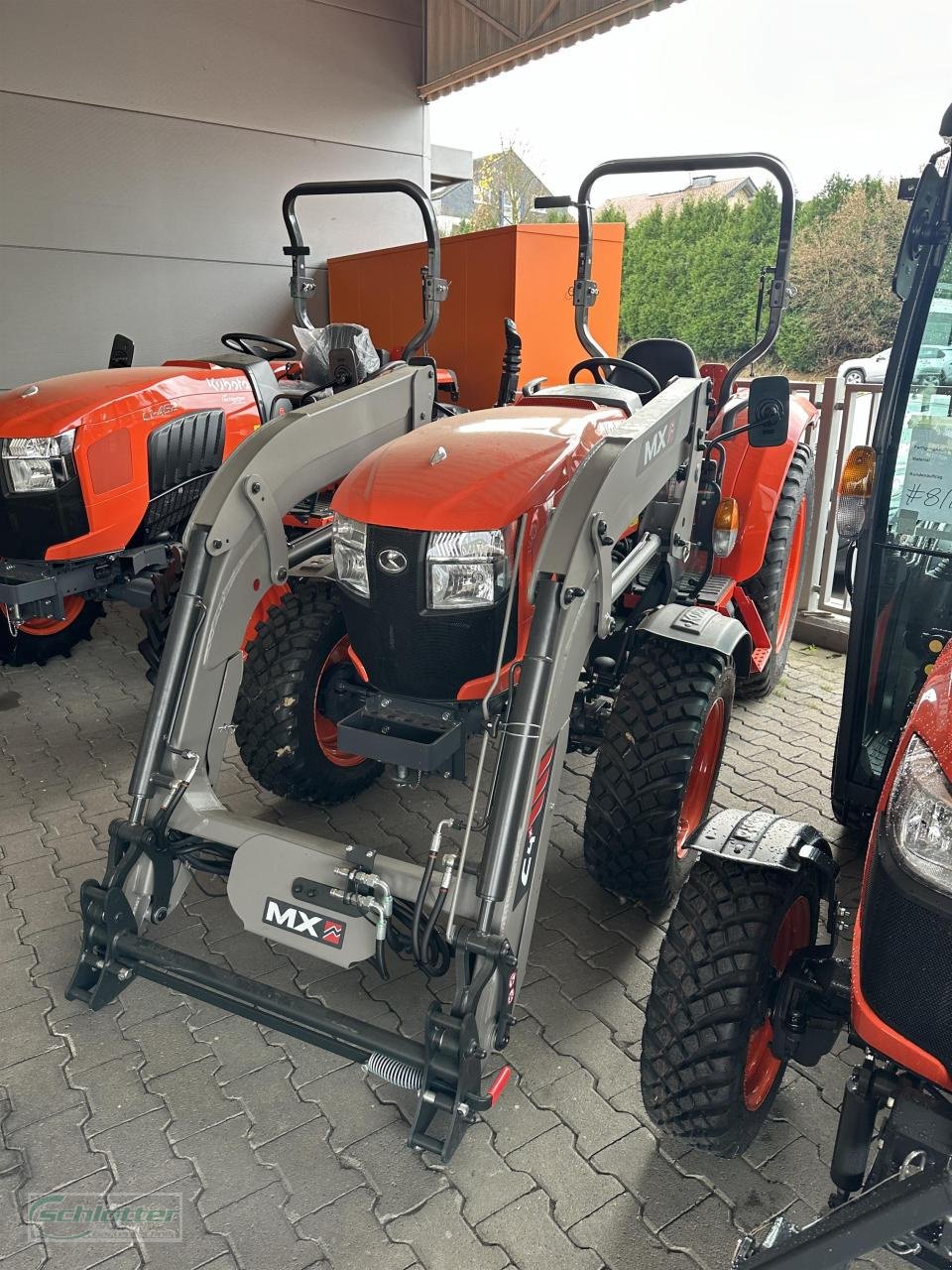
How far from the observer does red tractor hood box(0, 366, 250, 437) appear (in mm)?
→ 3547

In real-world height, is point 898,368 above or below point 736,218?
below

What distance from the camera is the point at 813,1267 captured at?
43.8 inches

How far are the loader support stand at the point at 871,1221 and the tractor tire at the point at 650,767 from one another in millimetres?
1165

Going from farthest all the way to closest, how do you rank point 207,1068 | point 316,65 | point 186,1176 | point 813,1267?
point 316,65 → point 207,1068 → point 186,1176 → point 813,1267

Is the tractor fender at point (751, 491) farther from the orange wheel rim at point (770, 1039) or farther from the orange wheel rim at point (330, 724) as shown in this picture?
the orange wheel rim at point (770, 1039)

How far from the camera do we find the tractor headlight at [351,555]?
2.16 metres

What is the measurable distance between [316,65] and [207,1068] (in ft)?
26.4

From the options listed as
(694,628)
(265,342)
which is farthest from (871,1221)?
(265,342)

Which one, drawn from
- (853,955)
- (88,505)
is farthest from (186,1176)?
(88,505)

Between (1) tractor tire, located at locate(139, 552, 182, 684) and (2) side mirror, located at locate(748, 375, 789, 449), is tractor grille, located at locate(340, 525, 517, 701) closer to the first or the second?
(2) side mirror, located at locate(748, 375, 789, 449)

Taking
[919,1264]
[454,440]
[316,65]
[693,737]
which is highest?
[316,65]

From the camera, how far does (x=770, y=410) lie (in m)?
2.56

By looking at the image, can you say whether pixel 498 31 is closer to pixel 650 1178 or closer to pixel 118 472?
pixel 118 472

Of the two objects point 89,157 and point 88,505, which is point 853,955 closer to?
point 88,505
